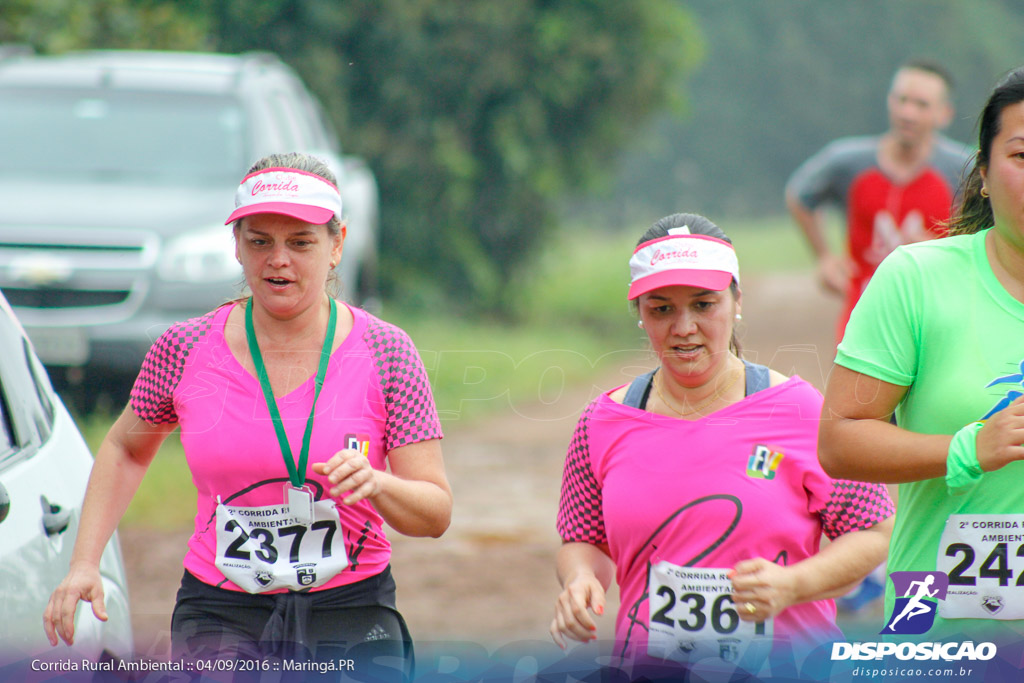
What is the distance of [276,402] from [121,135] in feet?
18.6

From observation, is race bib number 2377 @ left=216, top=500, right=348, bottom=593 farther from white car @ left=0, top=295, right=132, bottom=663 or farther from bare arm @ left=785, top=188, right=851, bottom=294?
bare arm @ left=785, top=188, right=851, bottom=294

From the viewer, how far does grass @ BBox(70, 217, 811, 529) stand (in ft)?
24.1

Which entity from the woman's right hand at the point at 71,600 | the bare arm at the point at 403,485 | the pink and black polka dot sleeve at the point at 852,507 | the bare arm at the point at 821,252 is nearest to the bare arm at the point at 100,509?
the woman's right hand at the point at 71,600

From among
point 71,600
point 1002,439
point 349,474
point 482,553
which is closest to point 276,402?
point 349,474

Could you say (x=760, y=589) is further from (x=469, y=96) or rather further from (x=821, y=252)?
(x=469, y=96)

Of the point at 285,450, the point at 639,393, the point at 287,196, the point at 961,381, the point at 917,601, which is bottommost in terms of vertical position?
the point at 917,601

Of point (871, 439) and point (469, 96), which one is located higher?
point (469, 96)

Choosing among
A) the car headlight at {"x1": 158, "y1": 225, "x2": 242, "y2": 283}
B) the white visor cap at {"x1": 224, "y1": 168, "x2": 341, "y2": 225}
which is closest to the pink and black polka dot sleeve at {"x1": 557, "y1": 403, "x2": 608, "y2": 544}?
the white visor cap at {"x1": 224, "y1": 168, "x2": 341, "y2": 225}

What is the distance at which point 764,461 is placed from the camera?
2.85 meters

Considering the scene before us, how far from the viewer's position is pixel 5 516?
2941 mm

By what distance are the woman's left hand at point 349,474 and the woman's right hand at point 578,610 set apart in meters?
0.49

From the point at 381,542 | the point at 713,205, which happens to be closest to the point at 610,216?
the point at 713,205

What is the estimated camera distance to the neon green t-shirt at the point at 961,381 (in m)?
2.51

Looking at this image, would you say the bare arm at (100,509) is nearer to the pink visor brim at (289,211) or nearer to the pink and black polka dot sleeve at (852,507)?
the pink visor brim at (289,211)
